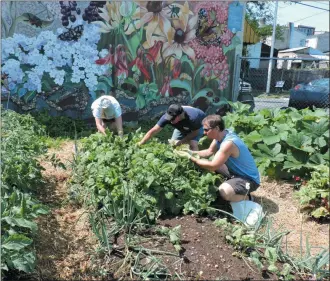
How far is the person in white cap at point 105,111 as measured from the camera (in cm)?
536

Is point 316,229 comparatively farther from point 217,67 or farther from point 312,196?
point 217,67

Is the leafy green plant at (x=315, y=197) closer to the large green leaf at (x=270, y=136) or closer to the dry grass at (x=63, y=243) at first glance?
the large green leaf at (x=270, y=136)

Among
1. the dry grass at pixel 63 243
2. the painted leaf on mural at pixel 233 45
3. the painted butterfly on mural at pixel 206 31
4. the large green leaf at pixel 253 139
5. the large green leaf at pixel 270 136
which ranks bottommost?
the dry grass at pixel 63 243

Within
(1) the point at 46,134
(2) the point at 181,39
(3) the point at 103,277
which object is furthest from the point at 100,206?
(2) the point at 181,39

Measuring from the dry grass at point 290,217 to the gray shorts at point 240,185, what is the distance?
0.14m

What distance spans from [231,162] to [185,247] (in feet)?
4.33

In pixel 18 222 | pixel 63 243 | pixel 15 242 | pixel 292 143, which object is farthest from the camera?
pixel 63 243

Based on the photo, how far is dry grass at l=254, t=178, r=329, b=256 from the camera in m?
2.04

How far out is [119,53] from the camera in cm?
891

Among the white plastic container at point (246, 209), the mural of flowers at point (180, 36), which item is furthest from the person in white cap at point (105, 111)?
the mural of flowers at point (180, 36)

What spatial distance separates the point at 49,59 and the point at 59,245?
6242mm

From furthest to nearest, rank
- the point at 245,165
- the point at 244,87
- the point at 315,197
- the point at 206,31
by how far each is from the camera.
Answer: the point at 244,87
the point at 206,31
the point at 245,165
the point at 315,197

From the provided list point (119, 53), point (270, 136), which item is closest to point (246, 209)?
point (270, 136)

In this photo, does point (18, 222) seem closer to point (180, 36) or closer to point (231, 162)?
point (231, 162)
